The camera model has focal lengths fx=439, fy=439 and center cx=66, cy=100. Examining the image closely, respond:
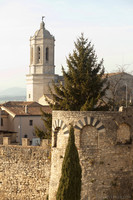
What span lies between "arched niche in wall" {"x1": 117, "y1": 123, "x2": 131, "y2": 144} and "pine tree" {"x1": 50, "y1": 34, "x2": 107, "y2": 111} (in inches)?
255

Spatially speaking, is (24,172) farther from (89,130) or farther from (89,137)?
(89,130)

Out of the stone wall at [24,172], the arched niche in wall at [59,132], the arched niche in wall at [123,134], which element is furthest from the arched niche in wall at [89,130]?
the stone wall at [24,172]

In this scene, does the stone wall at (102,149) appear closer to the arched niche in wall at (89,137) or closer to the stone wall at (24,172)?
the arched niche in wall at (89,137)

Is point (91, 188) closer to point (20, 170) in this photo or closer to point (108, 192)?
point (108, 192)

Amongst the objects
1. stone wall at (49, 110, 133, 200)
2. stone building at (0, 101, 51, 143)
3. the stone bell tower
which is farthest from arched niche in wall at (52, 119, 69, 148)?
the stone bell tower

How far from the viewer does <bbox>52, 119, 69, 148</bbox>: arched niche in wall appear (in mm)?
24219

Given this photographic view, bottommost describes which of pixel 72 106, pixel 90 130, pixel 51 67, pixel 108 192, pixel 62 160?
pixel 108 192

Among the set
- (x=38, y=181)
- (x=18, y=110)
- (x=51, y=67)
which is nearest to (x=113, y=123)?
(x=38, y=181)

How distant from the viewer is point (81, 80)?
1272 inches

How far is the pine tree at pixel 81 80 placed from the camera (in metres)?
31.8

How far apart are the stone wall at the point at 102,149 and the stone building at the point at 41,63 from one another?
73628 millimetres

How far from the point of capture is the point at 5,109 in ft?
209

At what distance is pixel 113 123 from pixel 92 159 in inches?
89.0

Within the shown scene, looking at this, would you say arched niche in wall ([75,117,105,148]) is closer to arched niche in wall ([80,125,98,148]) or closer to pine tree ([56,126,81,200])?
arched niche in wall ([80,125,98,148])
